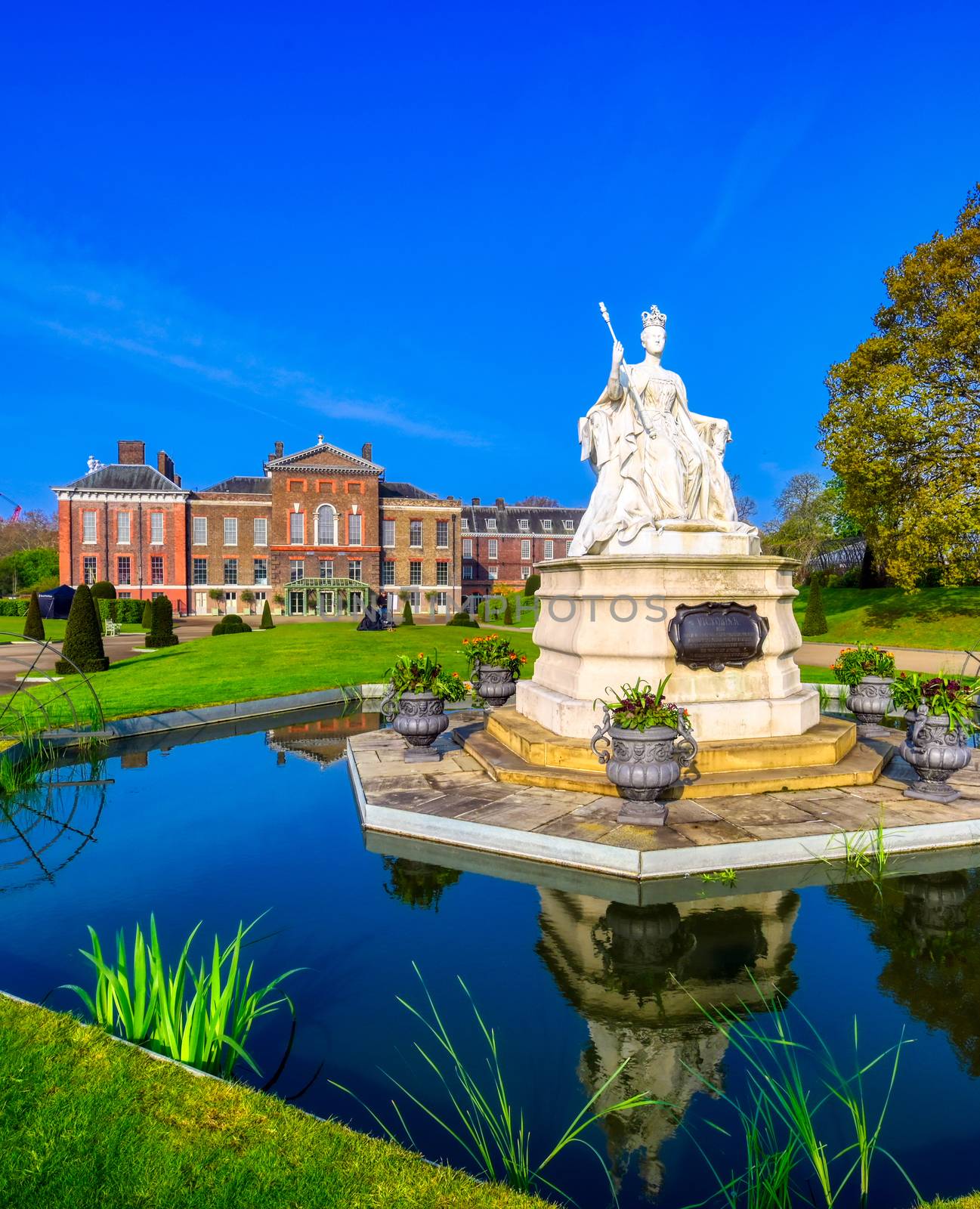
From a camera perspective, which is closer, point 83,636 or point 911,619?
point 83,636

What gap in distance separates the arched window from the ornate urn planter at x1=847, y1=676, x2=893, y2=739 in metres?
51.3

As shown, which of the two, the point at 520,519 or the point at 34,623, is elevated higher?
the point at 520,519

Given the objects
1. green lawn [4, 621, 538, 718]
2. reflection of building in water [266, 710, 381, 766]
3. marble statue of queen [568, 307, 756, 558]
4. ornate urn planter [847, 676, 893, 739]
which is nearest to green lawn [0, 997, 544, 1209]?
reflection of building in water [266, 710, 381, 766]

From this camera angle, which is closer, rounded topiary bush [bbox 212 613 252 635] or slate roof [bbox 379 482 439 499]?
rounded topiary bush [bbox 212 613 252 635]

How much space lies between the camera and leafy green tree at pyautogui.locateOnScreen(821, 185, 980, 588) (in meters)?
25.6

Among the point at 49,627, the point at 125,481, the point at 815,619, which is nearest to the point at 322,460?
the point at 125,481

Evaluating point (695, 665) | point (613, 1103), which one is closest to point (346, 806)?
point (695, 665)

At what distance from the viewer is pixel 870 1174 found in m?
2.82

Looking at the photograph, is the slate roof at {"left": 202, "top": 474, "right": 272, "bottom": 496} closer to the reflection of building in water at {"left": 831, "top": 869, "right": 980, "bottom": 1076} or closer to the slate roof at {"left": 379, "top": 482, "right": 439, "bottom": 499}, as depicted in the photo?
the slate roof at {"left": 379, "top": 482, "right": 439, "bottom": 499}

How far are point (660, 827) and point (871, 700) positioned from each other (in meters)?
5.93

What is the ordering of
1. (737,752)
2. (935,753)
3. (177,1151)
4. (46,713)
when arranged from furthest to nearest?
(46,713) → (737,752) → (935,753) → (177,1151)

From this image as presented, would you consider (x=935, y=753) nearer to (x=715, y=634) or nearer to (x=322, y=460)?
(x=715, y=634)

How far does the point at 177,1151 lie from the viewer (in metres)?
2.67

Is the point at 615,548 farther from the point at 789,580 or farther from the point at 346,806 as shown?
the point at 346,806
